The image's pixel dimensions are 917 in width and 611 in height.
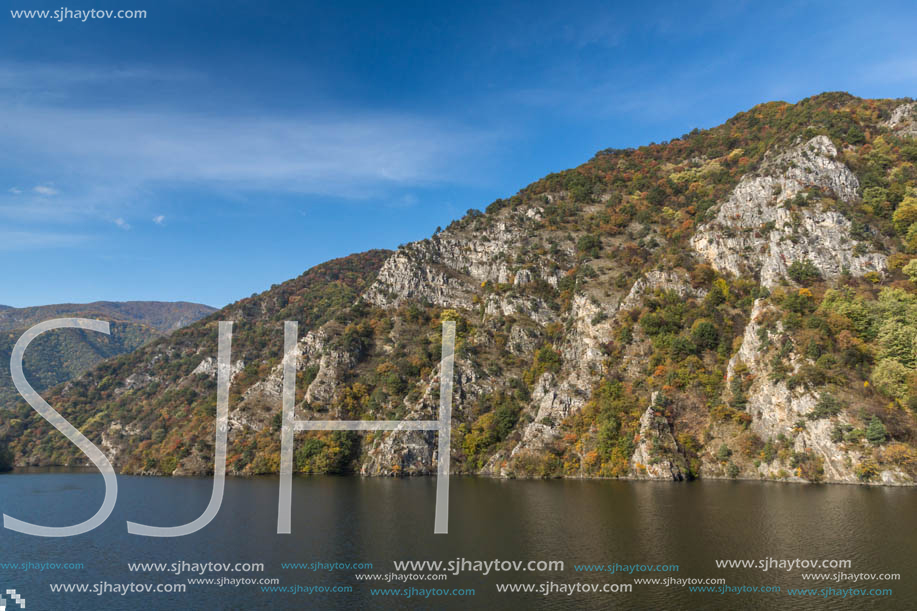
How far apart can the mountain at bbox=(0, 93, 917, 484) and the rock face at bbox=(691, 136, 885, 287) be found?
1.40 feet

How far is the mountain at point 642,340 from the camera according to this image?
81.3 m

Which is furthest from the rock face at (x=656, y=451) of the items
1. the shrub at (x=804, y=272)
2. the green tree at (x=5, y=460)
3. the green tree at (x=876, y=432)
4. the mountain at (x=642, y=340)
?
the green tree at (x=5, y=460)

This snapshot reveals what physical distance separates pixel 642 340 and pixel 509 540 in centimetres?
6841

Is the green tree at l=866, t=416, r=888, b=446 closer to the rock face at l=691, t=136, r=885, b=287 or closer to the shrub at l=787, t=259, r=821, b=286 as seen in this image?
the shrub at l=787, t=259, r=821, b=286

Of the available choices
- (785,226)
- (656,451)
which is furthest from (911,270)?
(656,451)

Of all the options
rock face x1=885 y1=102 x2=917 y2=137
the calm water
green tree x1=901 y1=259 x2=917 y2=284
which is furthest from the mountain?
the calm water

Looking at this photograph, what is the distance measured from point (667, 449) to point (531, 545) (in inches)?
2004

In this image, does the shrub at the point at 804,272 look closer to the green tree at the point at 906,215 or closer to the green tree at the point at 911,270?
the green tree at the point at 911,270

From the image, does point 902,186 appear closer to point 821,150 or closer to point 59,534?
point 821,150

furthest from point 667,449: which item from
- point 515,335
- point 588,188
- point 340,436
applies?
point 588,188

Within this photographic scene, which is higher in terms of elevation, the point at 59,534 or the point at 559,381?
the point at 559,381

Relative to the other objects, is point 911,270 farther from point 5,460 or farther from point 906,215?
point 5,460

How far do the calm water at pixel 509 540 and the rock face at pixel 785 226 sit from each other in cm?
4885

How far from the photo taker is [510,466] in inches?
3957
